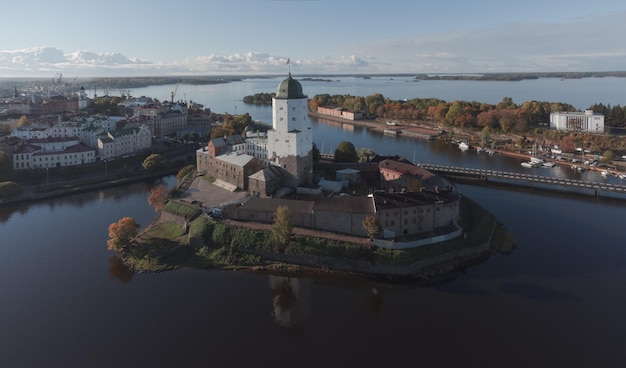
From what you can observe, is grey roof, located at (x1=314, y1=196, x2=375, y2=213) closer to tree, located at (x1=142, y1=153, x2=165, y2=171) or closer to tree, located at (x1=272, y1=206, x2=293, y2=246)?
tree, located at (x1=272, y1=206, x2=293, y2=246)

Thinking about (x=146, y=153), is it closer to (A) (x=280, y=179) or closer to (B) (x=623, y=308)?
(A) (x=280, y=179)

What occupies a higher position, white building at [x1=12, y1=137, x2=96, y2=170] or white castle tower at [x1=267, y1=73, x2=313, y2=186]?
white castle tower at [x1=267, y1=73, x2=313, y2=186]

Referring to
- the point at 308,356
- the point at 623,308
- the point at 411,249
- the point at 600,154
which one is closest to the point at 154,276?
the point at 308,356

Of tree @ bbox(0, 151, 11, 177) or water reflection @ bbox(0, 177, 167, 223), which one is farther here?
tree @ bbox(0, 151, 11, 177)

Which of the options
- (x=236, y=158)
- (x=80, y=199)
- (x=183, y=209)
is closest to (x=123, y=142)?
(x=80, y=199)

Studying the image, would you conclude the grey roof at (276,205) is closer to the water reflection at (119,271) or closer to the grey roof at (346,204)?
the grey roof at (346,204)

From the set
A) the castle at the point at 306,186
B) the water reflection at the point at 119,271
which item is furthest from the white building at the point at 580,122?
the water reflection at the point at 119,271

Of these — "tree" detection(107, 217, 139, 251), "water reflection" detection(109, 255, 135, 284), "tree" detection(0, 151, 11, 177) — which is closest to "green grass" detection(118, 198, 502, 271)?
"water reflection" detection(109, 255, 135, 284)

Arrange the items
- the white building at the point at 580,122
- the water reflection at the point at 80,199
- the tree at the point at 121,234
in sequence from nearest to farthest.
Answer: the tree at the point at 121,234 → the water reflection at the point at 80,199 → the white building at the point at 580,122
